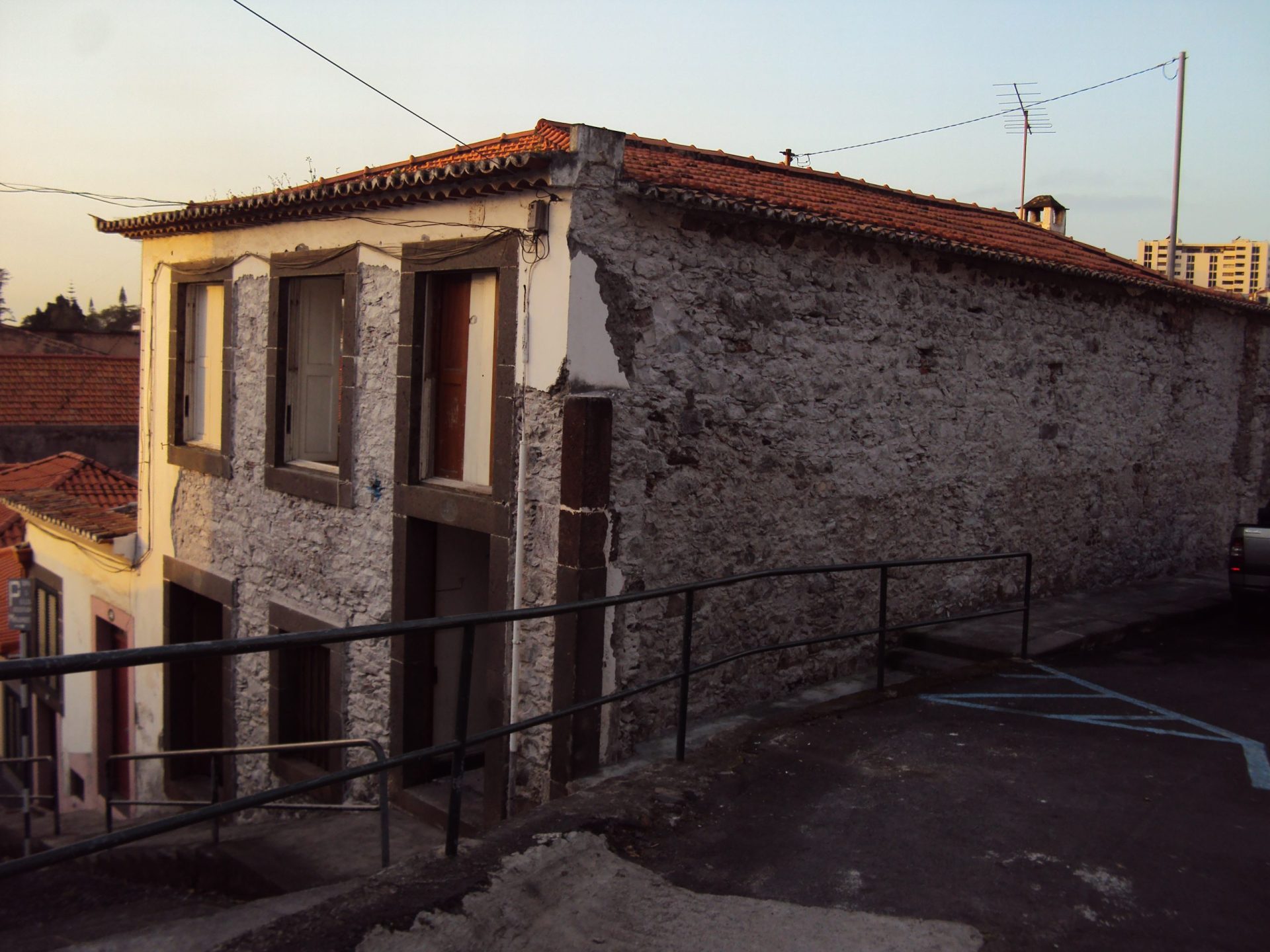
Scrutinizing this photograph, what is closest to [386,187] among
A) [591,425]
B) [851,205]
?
[591,425]

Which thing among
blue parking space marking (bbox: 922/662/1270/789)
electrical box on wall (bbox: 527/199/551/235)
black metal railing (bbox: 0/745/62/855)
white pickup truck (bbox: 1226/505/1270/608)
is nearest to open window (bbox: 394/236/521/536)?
electrical box on wall (bbox: 527/199/551/235)

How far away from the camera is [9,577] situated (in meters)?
16.3

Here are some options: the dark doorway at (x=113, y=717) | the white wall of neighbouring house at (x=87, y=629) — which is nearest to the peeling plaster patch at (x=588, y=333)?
the white wall of neighbouring house at (x=87, y=629)

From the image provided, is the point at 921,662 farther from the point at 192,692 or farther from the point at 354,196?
the point at 192,692

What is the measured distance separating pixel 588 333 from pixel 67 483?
1217cm

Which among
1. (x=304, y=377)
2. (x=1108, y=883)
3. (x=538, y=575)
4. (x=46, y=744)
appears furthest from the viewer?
(x=46, y=744)

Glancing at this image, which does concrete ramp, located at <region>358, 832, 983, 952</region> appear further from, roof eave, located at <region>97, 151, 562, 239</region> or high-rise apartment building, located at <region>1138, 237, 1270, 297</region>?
high-rise apartment building, located at <region>1138, 237, 1270, 297</region>

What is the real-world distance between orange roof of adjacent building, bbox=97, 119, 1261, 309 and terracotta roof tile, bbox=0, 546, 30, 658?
5.91 meters

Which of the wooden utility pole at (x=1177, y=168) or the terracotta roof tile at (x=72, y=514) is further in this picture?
the wooden utility pole at (x=1177, y=168)

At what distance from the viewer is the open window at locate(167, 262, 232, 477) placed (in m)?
10.7

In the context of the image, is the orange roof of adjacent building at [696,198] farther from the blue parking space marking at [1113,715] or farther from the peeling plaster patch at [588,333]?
the blue parking space marking at [1113,715]

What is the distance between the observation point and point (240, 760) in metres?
10.4

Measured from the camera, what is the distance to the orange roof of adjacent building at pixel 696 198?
6734mm

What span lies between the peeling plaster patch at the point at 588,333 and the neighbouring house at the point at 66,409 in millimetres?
19013
